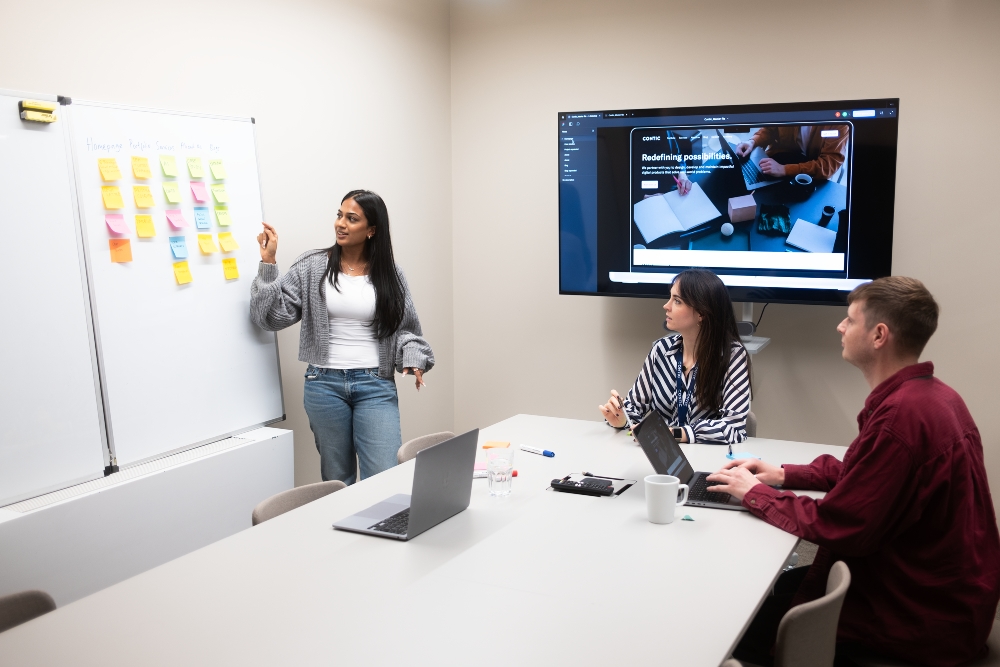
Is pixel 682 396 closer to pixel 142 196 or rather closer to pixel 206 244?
pixel 206 244

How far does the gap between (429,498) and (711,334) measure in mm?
1520

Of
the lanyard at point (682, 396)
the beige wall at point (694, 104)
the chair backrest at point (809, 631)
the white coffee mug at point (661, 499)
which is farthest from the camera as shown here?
the beige wall at point (694, 104)

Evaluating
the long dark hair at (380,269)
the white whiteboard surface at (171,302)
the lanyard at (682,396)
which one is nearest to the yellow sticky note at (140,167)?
the white whiteboard surface at (171,302)

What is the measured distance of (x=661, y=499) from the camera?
214cm

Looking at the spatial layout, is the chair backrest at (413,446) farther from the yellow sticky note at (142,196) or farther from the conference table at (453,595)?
the yellow sticky note at (142,196)

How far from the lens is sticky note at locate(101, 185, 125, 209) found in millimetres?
2930

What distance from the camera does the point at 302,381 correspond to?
13.4ft

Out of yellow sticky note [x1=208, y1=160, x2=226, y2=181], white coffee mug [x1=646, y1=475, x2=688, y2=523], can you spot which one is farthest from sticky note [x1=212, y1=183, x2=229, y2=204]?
white coffee mug [x1=646, y1=475, x2=688, y2=523]

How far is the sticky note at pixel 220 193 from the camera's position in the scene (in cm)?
339

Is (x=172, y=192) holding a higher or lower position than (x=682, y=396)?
higher

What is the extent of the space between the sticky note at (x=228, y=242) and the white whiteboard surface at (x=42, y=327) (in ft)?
2.11

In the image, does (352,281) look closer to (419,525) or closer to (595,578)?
(419,525)

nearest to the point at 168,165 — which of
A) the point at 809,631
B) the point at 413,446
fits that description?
the point at 413,446

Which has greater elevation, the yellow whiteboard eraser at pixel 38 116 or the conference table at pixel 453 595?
the yellow whiteboard eraser at pixel 38 116
